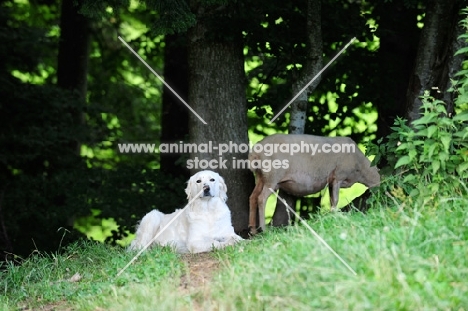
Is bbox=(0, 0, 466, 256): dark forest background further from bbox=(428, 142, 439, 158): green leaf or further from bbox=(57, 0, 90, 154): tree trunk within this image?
bbox=(428, 142, 439, 158): green leaf

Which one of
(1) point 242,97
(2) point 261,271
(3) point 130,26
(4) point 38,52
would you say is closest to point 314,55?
(1) point 242,97

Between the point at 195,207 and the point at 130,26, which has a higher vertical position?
the point at 130,26

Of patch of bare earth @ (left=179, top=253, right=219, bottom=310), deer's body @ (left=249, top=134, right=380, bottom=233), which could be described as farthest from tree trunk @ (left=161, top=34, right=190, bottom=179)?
patch of bare earth @ (left=179, top=253, right=219, bottom=310)

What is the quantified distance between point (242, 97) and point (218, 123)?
50cm

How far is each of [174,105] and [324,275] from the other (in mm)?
10107

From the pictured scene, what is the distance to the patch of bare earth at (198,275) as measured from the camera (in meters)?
6.45

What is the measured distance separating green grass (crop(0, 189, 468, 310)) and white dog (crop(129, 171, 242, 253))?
126 cm

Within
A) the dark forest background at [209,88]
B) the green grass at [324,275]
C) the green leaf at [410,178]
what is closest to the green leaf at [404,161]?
the green leaf at [410,178]

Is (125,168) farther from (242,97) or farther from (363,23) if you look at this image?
(363,23)

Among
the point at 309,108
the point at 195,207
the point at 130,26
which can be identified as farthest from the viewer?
the point at 130,26

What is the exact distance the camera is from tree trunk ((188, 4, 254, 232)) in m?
11.5

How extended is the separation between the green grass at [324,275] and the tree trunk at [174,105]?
709 centimetres

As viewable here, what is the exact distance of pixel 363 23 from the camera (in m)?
12.9

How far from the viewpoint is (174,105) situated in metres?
15.6
